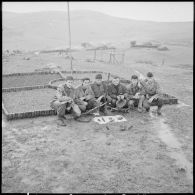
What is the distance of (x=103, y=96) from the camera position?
848 cm

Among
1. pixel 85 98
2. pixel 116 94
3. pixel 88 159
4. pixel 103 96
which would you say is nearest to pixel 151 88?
pixel 116 94

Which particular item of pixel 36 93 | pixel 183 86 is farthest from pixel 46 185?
pixel 183 86

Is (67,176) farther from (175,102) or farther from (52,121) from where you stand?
(175,102)

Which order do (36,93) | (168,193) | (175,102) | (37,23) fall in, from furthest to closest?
(37,23) < (36,93) < (175,102) < (168,193)

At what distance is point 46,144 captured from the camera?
625cm

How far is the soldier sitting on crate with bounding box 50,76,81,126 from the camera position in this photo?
25.2 ft

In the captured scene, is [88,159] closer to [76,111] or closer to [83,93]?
[76,111]

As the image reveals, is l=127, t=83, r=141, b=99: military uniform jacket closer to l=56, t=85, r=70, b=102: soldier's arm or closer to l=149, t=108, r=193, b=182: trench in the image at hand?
l=149, t=108, r=193, b=182: trench

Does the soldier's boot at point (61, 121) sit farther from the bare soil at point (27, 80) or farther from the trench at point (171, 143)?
the bare soil at point (27, 80)

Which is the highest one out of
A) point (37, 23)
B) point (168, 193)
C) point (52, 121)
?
point (37, 23)

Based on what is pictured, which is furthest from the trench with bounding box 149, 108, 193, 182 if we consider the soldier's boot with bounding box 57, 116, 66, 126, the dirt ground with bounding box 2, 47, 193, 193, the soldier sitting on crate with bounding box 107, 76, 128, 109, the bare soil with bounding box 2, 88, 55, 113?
the bare soil with bounding box 2, 88, 55, 113

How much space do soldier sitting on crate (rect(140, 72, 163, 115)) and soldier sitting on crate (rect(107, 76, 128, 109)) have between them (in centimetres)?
56

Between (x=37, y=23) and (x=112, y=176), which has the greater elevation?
(x=37, y=23)

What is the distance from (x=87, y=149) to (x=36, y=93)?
4.82 meters
